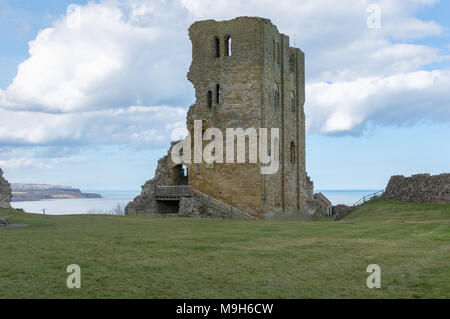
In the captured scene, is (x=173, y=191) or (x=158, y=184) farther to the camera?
(x=158, y=184)

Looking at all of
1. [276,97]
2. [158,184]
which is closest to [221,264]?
[276,97]

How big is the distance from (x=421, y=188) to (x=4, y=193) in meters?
26.7

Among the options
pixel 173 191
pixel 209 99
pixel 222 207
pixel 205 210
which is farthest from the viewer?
pixel 209 99

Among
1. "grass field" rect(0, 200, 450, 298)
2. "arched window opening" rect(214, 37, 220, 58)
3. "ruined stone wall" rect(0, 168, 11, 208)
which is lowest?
"grass field" rect(0, 200, 450, 298)

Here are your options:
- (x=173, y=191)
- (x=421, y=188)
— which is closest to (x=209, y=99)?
(x=173, y=191)

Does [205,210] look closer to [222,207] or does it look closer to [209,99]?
[222,207]

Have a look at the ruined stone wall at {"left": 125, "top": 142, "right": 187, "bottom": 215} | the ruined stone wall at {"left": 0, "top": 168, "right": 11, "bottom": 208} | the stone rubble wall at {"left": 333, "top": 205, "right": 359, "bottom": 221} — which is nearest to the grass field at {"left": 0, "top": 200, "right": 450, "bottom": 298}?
the ruined stone wall at {"left": 0, "top": 168, "right": 11, "bottom": 208}

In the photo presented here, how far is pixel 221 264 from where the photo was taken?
38.2ft

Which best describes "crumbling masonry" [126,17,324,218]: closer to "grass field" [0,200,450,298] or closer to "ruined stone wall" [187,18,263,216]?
"ruined stone wall" [187,18,263,216]

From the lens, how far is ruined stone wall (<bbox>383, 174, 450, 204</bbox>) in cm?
3170

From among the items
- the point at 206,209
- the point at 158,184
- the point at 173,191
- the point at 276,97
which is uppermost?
the point at 276,97

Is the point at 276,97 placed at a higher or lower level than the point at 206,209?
higher

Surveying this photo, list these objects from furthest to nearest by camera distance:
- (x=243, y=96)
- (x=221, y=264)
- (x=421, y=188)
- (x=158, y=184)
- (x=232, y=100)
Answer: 1. (x=158, y=184)
2. (x=232, y=100)
3. (x=243, y=96)
4. (x=421, y=188)
5. (x=221, y=264)

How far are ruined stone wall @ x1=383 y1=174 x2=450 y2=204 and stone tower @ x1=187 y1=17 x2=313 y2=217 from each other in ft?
27.3
